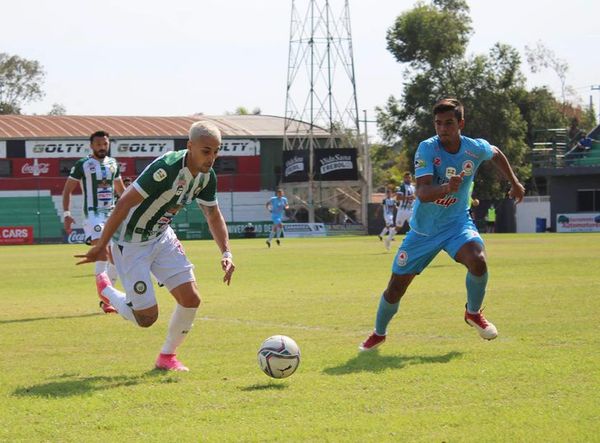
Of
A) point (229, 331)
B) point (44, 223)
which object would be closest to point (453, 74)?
point (44, 223)

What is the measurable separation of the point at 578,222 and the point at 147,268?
1939 inches

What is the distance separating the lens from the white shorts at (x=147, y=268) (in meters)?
8.85

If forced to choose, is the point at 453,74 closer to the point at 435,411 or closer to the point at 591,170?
the point at 591,170

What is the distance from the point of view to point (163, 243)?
29.6 feet

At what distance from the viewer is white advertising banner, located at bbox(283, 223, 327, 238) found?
185 ft

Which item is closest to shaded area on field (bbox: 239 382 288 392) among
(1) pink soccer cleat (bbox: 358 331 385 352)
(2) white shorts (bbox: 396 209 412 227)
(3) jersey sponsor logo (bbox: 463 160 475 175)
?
(1) pink soccer cleat (bbox: 358 331 385 352)

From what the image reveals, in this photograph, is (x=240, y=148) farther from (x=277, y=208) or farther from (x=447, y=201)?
(x=447, y=201)

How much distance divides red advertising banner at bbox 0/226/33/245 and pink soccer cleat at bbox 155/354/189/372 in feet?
154

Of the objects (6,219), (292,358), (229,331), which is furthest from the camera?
(6,219)

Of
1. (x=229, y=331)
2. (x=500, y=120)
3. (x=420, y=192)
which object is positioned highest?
(x=500, y=120)

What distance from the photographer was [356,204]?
6719 centimetres

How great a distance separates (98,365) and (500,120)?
61646mm

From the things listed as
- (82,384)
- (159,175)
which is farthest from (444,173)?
(82,384)

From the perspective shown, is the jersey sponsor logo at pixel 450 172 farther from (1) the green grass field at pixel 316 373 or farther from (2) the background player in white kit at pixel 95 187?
(2) the background player in white kit at pixel 95 187
